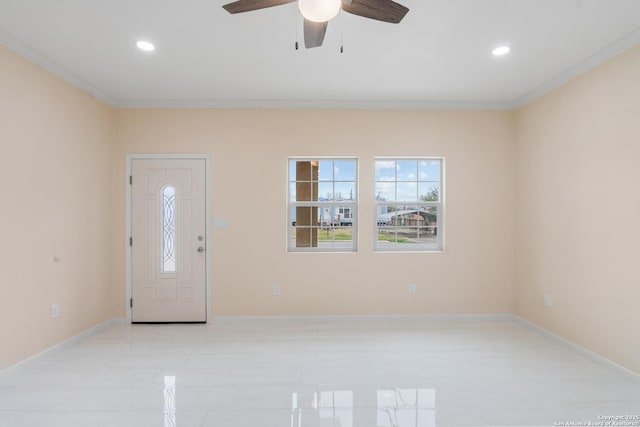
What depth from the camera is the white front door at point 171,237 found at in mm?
4039

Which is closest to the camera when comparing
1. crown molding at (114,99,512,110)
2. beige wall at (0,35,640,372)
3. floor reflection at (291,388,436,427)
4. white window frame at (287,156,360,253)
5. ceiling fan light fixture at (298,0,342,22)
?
ceiling fan light fixture at (298,0,342,22)

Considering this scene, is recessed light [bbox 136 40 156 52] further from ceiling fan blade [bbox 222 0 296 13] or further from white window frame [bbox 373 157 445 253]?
white window frame [bbox 373 157 445 253]

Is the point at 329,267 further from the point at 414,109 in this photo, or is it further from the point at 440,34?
the point at 440,34

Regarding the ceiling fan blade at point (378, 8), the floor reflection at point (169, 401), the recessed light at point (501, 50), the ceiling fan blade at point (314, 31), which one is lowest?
the floor reflection at point (169, 401)

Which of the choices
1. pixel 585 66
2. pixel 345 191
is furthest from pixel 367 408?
pixel 585 66

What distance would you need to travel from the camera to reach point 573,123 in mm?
3191

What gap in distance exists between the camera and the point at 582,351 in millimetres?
3068

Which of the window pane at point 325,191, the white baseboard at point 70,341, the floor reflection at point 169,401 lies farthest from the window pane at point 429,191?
the white baseboard at point 70,341

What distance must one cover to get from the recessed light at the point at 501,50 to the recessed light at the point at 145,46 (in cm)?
285

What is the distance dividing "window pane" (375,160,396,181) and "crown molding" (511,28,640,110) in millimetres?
1638

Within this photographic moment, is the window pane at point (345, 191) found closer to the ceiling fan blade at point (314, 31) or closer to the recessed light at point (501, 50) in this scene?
the recessed light at point (501, 50)

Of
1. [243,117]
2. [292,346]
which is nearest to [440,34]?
[243,117]

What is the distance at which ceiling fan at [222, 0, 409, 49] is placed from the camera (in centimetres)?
161

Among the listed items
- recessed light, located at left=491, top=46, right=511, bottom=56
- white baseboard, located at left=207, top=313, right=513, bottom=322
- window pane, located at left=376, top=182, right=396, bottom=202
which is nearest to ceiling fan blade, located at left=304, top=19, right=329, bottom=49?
recessed light, located at left=491, top=46, right=511, bottom=56
